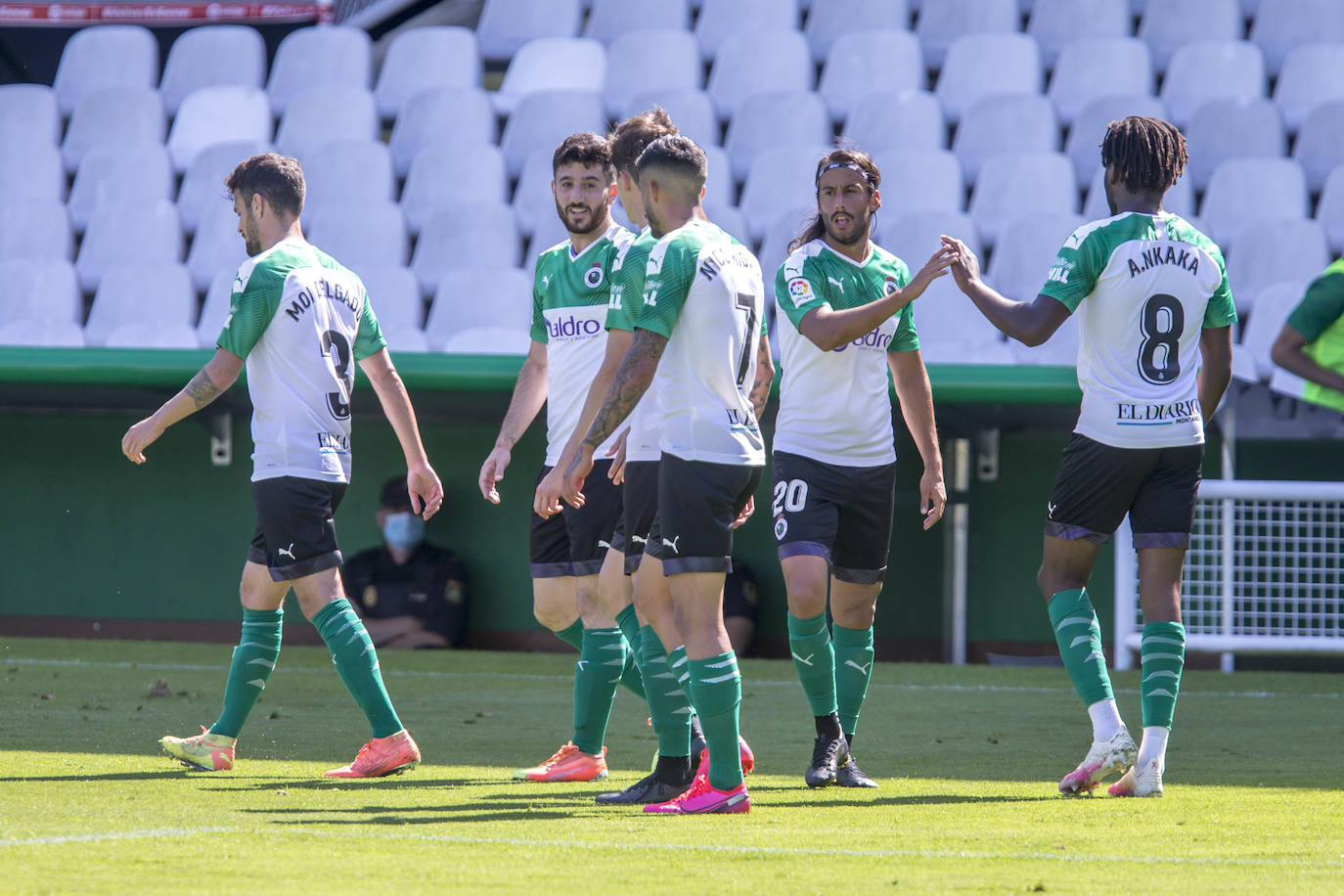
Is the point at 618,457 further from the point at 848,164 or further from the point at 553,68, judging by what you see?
the point at 553,68

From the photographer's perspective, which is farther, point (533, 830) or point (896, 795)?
point (896, 795)

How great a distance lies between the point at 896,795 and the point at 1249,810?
941 millimetres

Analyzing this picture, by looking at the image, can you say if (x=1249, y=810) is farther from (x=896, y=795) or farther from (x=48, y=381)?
(x=48, y=381)

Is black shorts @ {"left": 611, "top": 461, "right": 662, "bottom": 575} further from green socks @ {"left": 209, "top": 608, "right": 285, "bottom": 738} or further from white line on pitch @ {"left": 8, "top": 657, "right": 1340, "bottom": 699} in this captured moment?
white line on pitch @ {"left": 8, "top": 657, "right": 1340, "bottom": 699}

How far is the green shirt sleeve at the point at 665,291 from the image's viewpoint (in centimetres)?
412

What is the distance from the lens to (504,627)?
1129 cm

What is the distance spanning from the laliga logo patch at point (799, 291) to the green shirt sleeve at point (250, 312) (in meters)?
1.57

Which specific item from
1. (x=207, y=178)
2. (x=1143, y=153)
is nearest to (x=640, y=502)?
(x=1143, y=153)

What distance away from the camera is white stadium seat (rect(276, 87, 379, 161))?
13.3 metres

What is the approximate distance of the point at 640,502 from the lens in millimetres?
4695

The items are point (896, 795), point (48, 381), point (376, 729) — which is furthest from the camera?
point (48, 381)

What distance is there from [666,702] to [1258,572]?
640 cm

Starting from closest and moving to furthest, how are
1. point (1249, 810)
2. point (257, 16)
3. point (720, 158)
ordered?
point (1249, 810) → point (720, 158) → point (257, 16)

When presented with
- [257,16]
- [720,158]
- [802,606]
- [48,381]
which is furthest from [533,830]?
[257,16]
